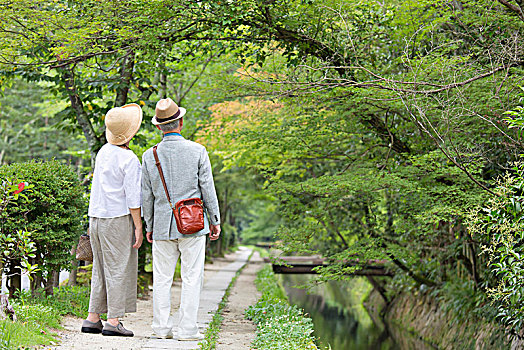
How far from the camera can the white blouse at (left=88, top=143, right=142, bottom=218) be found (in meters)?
4.78

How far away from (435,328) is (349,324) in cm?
387

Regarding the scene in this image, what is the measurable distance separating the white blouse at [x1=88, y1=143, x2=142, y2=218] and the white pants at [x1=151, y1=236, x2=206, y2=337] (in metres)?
0.45

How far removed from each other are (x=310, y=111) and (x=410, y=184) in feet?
7.75

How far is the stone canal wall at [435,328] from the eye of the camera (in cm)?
904

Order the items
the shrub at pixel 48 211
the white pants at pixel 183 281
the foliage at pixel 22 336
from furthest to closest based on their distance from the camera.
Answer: the shrub at pixel 48 211
the white pants at pixel 183 281
the foliage at pixel 22 336

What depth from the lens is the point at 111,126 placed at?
493 centimetres

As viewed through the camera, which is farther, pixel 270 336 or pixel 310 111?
pixel 310 111

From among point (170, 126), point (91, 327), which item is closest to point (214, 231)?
point (170, 126)

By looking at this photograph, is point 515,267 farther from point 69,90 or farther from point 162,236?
point 69,90

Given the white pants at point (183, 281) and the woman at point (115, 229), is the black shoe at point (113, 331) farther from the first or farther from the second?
the white pants at point (183, 281)

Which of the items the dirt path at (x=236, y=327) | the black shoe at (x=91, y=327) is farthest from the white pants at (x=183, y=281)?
the black shoe at (x=91, y=327)

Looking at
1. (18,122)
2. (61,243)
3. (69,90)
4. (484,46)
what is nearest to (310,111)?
(484,46)

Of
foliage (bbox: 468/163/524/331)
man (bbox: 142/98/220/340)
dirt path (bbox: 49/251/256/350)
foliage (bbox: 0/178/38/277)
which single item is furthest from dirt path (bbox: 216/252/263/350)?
foliage (bbox: 468/163/524/331)

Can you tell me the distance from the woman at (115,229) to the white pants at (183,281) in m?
0.26
